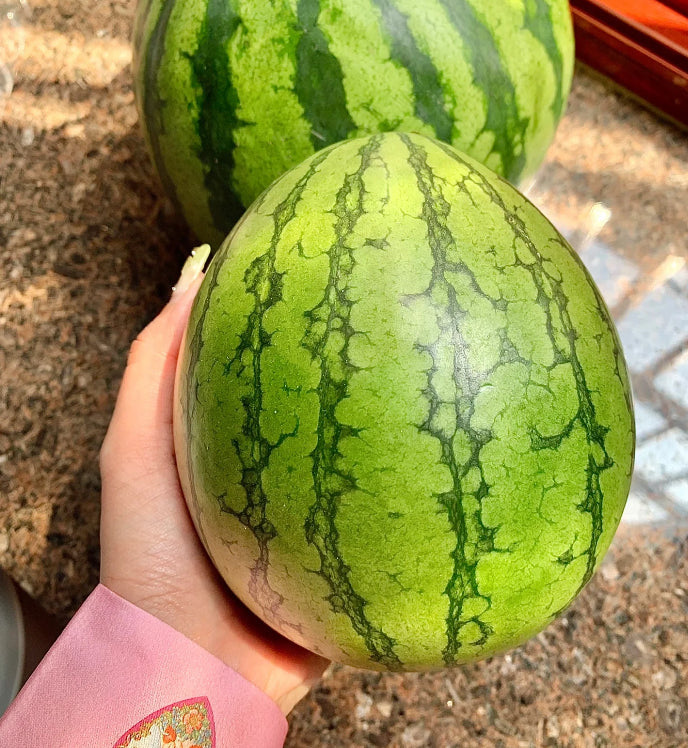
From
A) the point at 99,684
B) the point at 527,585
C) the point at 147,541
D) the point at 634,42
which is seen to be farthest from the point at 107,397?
the point at 634,42

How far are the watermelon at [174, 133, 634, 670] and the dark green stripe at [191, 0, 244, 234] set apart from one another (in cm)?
34

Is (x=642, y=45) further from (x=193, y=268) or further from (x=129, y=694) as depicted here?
(x=129, y=694)

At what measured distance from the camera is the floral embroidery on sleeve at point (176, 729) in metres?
1.12

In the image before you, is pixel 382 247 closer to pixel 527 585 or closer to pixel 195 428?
pixel 195 428

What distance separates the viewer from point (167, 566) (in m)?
1.30

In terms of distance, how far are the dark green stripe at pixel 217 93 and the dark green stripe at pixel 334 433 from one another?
449 millimetres

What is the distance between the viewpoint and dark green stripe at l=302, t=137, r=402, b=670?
0.93 meters

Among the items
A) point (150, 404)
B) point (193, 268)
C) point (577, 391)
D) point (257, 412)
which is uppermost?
point (577, 391)

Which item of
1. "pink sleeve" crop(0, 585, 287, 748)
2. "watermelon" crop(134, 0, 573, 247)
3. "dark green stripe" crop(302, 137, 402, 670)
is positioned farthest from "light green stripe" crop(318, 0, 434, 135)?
"pink sleeve" crop(0, 585, 287, 748)

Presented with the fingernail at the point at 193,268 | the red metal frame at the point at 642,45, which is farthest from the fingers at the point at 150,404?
the red metal frame at the point at 642,45

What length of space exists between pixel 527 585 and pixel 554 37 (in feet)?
3.44

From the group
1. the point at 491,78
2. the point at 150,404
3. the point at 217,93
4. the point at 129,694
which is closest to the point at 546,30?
the point at 491,78

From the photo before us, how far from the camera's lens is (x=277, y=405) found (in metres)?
0.96

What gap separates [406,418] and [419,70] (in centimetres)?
69
